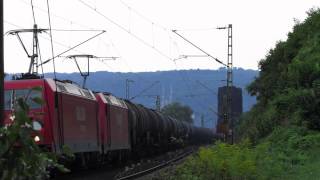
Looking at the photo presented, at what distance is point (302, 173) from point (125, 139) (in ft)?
55.8

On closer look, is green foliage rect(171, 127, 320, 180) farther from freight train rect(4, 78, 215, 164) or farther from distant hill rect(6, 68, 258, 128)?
distant hill rect(6, 68, 258, 128)

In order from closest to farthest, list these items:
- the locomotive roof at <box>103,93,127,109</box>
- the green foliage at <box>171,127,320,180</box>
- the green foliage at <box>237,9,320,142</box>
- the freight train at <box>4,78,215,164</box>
→ the green foliage at <box>171,127,320,180</box>, the freight train at <box>4,78,215,164</box>, the green foliage at <box>237,9,320,142</box>, the locomotive roof at <box>103,93,127,109</box>

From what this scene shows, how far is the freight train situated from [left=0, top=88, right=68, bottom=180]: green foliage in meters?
0.15

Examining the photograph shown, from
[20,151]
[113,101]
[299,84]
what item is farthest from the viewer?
[113,101]

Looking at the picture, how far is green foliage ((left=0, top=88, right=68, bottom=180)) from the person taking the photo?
4551 mm

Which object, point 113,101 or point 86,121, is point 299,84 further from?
point 86,121

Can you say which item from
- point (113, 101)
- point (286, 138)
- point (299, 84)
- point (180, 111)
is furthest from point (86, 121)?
point (180, 111)

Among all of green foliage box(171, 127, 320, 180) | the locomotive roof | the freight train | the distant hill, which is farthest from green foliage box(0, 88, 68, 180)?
the distant hill

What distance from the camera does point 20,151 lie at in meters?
4.64

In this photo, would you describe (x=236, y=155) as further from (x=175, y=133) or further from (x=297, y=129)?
(x=175, y=133)

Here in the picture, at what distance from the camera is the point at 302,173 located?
14.2 metres

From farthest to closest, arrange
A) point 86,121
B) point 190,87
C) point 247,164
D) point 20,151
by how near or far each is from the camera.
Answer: point 190,87 < point 86,121 < point 247,164 < point 20,151

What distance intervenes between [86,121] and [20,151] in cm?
1730

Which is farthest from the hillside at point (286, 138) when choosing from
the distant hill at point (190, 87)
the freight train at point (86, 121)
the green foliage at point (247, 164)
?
the distant hill at point (190, 87)
